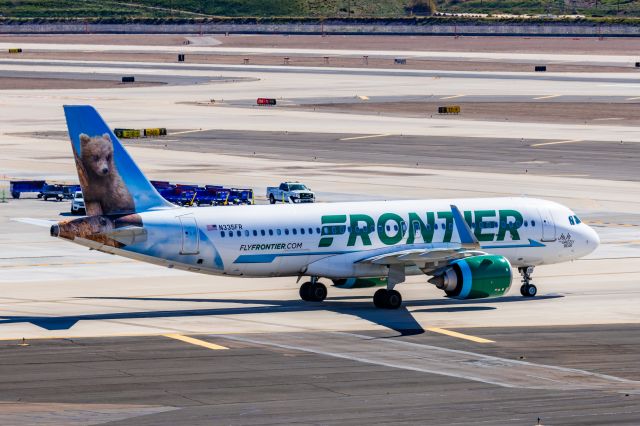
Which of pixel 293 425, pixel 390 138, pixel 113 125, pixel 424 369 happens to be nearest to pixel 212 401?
pixel 293 425

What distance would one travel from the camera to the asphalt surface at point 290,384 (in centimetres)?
3900

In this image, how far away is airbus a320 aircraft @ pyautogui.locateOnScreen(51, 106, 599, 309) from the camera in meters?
54.2

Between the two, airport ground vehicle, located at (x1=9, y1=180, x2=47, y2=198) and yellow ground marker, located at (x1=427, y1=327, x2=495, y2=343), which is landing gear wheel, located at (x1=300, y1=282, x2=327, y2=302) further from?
airport ground vehicle, located at (x1=9, y1=180, x2=47, y2=198)

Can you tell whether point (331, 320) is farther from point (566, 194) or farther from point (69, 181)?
point (69, 181)

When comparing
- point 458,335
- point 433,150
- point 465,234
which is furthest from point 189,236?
point 433,150

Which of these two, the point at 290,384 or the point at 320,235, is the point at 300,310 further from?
the point at 290,384

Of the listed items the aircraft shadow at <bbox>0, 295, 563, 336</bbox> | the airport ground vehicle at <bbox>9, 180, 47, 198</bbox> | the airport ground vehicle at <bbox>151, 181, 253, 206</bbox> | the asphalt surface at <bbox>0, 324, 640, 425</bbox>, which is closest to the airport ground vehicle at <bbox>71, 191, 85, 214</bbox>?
the airport ground vehicle at <bbox>151, 181, 253, 206</bbox>

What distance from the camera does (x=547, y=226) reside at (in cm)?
6222

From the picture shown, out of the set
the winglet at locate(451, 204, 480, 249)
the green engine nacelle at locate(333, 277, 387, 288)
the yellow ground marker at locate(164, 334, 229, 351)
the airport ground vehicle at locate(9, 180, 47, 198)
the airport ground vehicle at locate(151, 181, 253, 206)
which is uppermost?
the airport ground vehicle at locate(9, 180, 47, 198)

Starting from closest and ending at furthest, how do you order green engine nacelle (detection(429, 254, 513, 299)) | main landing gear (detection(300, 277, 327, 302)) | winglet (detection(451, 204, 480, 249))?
green engine nacelle (detection(429, 254, 513, 299)) < winglet (detection(451, 204, 480, 249)) < main landing gear (detection(300, 277, 327, 302))

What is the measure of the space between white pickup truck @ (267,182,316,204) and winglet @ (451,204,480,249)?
36595 millimetres

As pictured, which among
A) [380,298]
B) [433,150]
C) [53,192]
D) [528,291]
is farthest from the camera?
[433,150]

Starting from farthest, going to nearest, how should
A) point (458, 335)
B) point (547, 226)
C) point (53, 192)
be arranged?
point (53, 192) < point (547, 226) < point (458, 335)

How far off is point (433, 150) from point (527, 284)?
228 feet
